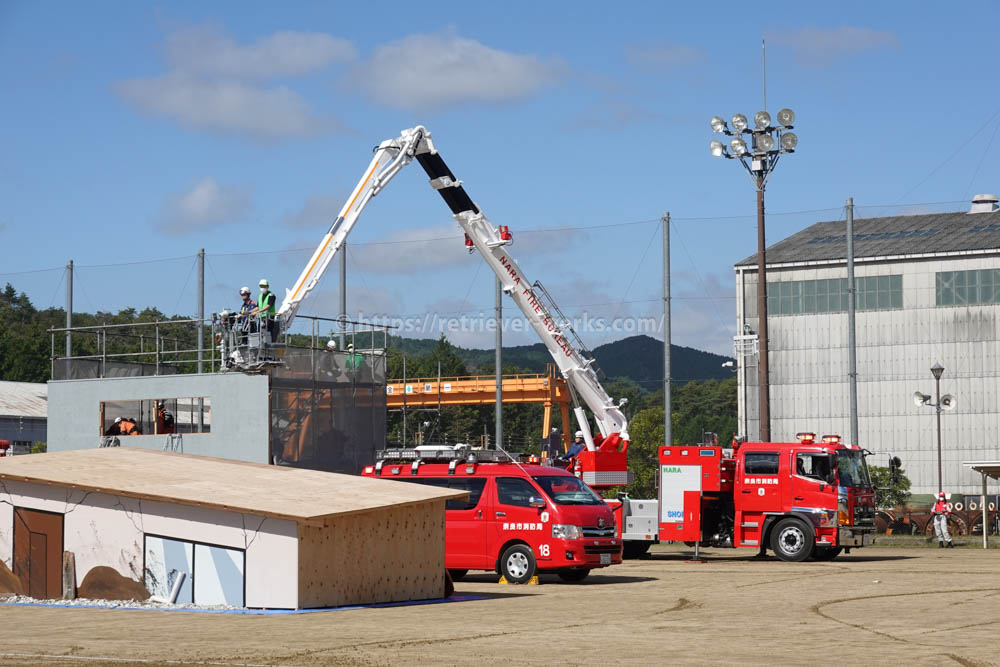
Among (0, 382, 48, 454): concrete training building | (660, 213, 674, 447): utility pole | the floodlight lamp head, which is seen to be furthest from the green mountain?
(0, 382, 48, 454): concrete training building

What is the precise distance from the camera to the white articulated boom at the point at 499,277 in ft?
95.9

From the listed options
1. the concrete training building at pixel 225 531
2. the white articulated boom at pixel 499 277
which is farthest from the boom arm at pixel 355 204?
the concrete training building at pixel 225 531

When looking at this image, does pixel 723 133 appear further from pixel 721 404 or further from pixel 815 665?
pixel 721 404

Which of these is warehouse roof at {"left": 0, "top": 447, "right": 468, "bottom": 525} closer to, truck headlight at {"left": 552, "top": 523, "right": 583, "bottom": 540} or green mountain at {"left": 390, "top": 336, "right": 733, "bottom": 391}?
truck headlight at {"left": 552, "top": 523, "right": 583, "bottom": 540}

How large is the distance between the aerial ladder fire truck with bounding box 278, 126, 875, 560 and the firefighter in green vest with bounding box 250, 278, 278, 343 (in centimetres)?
26

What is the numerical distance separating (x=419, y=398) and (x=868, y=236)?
903 inches

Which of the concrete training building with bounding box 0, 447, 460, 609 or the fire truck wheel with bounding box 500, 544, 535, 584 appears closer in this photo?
the concrete training building with bounding box 0, 447, 460, 609

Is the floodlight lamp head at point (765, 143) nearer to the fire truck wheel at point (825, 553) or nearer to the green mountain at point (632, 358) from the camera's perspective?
the green mountain at point (632, 358)

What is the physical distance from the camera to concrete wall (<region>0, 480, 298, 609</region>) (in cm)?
1680

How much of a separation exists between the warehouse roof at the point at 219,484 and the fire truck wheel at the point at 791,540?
9434 millimetres

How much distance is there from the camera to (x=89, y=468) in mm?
19531

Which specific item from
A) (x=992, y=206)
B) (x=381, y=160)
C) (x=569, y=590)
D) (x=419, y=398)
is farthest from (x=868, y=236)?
(x=569, y=590)

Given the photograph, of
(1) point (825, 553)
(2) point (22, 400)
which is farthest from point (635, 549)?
(2) point (22, 400)

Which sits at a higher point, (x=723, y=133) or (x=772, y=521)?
(x=723, y=133)
